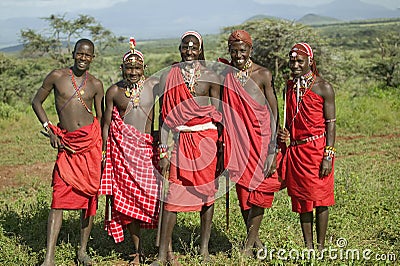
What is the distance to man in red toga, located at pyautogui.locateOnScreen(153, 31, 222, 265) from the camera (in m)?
4.04

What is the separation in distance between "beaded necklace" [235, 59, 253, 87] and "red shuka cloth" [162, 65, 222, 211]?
0.33m

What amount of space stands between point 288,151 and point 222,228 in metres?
1.44

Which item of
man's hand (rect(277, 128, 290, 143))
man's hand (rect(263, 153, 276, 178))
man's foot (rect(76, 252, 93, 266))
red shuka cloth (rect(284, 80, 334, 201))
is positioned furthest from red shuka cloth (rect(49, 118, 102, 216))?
red shuka cloth (rect(284, 80, 334, 201))

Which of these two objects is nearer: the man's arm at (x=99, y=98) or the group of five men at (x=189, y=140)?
the group of five men at (x=189, y=140)

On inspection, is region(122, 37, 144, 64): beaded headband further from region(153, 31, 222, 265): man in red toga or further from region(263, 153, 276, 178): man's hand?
region(263, 153, 276, 178): man's hand

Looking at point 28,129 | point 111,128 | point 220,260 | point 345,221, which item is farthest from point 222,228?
point 28,129

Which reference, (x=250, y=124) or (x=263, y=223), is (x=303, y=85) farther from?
(x=263, y=223)

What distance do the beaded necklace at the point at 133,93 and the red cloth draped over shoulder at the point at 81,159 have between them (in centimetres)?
37

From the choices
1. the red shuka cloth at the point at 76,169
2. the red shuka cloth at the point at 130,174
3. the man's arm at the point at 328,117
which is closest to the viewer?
the man's arm at the point at 328,117

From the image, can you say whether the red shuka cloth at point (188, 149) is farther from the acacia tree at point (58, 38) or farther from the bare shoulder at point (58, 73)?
the acacia tree at point (58, 38)

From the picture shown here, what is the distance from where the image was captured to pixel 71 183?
413 cm

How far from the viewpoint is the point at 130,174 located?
4281 mm

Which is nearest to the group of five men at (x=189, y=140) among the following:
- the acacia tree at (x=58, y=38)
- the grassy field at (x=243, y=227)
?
the grassy field at (x=243, y=227)

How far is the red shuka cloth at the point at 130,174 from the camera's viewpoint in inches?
168
